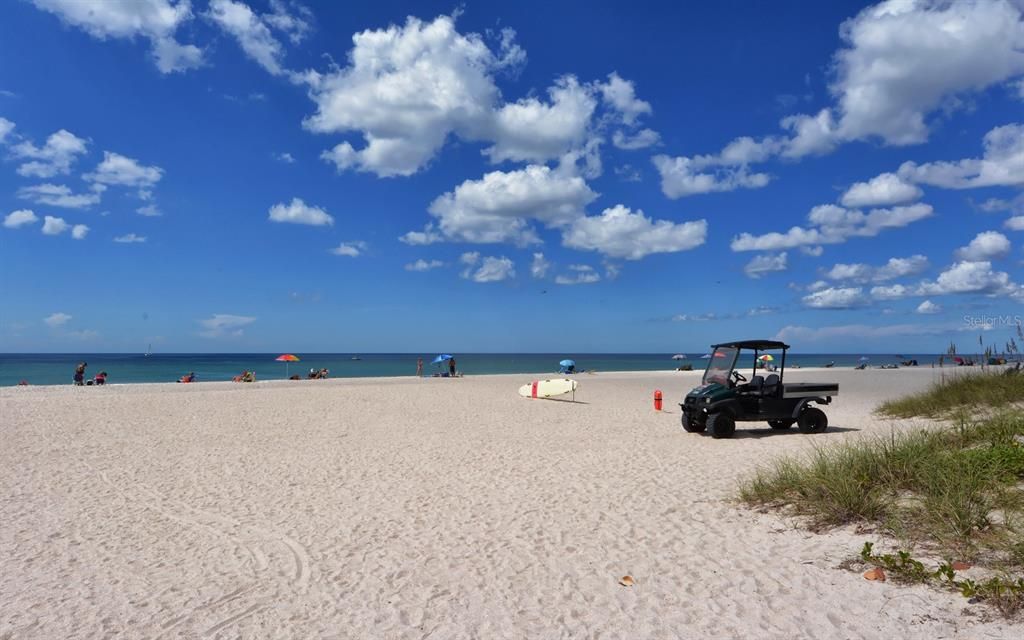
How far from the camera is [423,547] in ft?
19.9

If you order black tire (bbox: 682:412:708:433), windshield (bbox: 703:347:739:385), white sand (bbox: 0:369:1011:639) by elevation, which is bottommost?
white sand (bbox: 0:369:1011:639)

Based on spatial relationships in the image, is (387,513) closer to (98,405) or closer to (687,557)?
(687,557)

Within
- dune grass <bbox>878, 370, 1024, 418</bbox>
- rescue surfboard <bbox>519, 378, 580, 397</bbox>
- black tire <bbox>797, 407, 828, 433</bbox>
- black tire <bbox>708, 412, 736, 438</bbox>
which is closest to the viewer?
black tire <bbox>708, 412, 736, 438</bbox>

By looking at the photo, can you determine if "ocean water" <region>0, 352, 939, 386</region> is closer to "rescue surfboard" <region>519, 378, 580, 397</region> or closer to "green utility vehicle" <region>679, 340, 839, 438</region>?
"rescue surfboard" <region>519, 378, 580, 397</region>

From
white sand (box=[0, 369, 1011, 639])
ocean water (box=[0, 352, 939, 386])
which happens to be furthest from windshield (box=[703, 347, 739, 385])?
ocean water (box=[0, 352, 939, 386])

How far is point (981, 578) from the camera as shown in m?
4.47

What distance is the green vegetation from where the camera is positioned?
4621mm

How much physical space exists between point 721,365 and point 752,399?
37.9 inches

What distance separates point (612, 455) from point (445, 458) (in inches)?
116

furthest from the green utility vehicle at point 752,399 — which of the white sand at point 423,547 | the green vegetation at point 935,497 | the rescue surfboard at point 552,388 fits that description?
the rescue surfboard at point 552,388

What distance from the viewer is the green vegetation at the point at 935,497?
4621 millimetres

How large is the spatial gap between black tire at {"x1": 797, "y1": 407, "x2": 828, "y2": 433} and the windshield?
1.79 meters

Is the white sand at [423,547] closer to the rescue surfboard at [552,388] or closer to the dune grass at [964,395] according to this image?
the dune grass at [964,395]

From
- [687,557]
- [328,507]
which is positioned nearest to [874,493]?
[687,557]
